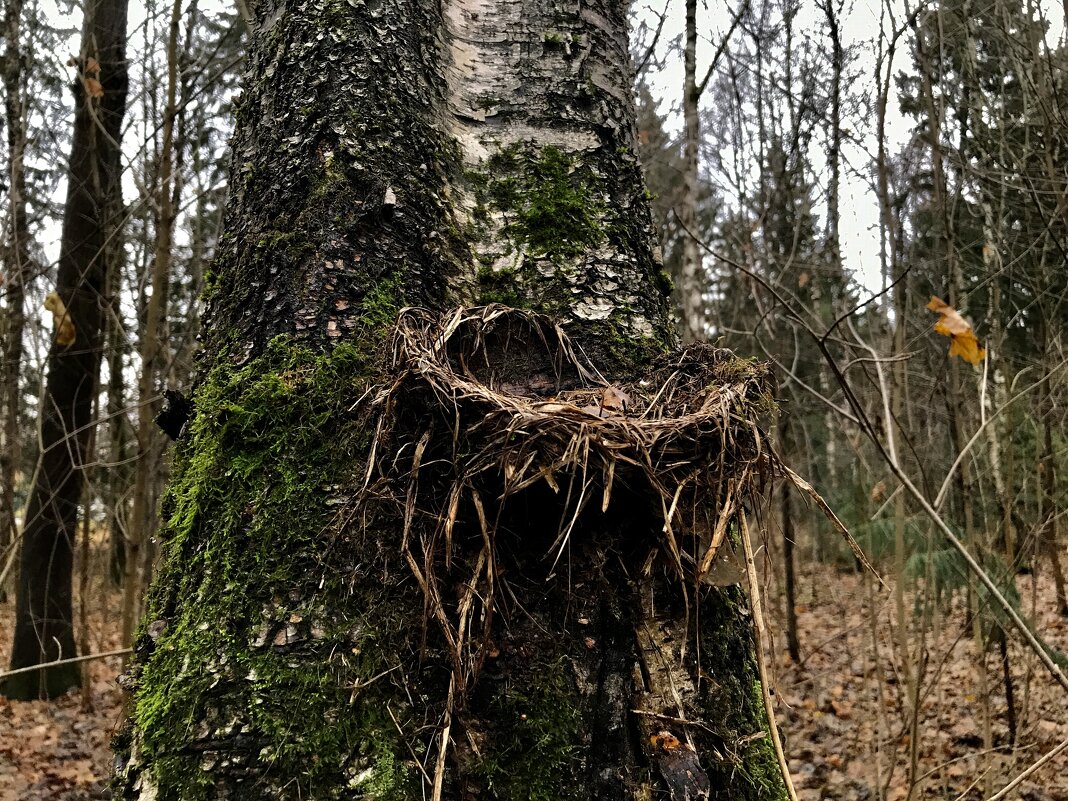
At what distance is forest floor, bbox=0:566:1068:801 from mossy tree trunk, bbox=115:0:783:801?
99.4 inches

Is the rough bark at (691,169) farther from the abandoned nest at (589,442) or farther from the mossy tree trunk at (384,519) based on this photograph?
the abandoned nest at (589,442)

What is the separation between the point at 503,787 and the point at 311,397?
0.73m

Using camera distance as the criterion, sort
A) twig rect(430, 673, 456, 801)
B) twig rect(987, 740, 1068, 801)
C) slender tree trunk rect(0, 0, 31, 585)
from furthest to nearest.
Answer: slender tree trunk rect(0, 0, 31, 585), twig rect(987, 740, 1068, 801), twig rect(430, 673, 456, 801)

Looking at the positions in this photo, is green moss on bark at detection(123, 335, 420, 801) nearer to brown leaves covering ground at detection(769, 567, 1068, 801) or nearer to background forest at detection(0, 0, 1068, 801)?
background forest at detection(0, 0, 1068, 801)

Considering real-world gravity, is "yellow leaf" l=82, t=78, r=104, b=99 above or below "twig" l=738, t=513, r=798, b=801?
above

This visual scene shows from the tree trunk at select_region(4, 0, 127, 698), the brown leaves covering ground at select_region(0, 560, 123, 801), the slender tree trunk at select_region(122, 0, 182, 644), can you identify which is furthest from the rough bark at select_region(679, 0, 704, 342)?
the tree trunk at select_region(4, 0, 127, 698)

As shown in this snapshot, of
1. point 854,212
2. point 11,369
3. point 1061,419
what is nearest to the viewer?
point 854,212

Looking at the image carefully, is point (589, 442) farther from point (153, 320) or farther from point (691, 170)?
point (691, 170)

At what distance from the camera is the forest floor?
13.6 feet

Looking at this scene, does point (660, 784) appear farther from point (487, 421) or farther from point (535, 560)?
point (487, 421)

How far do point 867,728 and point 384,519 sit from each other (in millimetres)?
5567

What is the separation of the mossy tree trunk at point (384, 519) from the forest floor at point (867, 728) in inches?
99.4

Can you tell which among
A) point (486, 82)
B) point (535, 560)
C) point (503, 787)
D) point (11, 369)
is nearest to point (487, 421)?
point (535, 560)

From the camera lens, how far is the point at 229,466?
1.27 m
